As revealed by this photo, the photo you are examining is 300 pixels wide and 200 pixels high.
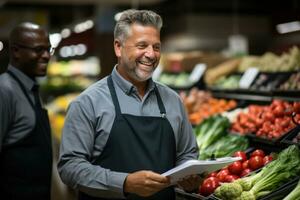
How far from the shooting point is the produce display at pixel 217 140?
448 cm

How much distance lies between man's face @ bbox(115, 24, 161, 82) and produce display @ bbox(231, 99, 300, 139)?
1.60 metres

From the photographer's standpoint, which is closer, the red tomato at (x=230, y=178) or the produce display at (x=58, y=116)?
the red tomato at (x=230, y=178)

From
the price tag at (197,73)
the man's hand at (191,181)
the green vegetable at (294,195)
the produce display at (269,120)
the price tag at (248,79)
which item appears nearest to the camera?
the man's hand at (191,181)

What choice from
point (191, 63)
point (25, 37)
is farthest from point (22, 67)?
point (191, 63)

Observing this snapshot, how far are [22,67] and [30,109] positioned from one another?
36cm

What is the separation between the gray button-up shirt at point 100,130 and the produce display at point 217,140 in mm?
1309

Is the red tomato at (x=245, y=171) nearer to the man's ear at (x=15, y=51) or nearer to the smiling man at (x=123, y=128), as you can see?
the smiling man at (x=123, y=128)

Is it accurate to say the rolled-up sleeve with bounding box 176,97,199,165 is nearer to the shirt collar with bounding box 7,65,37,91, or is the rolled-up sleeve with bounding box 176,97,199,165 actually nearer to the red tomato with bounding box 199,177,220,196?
the red tomato with bounding box 199,177,220,196

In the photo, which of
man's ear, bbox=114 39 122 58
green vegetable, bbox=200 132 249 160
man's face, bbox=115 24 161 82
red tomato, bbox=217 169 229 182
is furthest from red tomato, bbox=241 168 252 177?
man's ear, bbox=114 39 122 58

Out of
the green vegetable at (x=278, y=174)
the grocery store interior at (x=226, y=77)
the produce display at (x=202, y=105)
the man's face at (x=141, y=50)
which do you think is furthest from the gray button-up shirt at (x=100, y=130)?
the produce display at (x=202, y=105)

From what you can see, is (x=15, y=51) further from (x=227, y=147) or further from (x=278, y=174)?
(x=278, y=174)

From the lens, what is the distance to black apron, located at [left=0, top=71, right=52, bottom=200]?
3680 millimetres

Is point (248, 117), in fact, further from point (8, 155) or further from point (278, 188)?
point (8, 155)

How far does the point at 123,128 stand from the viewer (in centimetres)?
287
